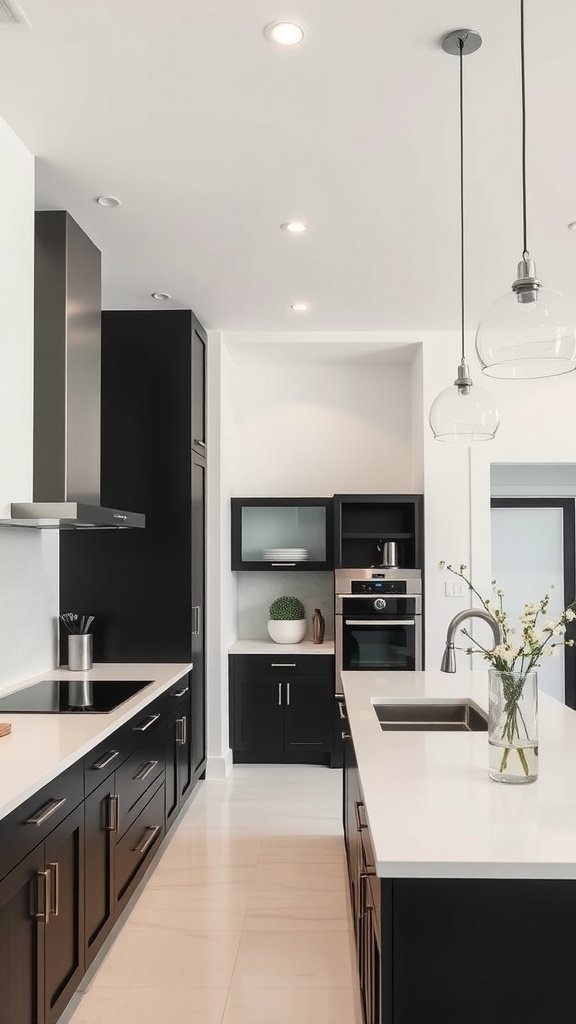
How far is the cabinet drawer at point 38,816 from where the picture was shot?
6.42 ft

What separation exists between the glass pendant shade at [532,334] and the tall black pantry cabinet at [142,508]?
2964mm

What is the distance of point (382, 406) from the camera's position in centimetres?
601

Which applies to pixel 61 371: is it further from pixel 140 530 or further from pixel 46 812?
pixel 140 530

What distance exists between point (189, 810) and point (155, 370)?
2.48 meters

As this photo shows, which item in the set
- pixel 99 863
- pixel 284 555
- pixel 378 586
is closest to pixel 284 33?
pixel 99 863

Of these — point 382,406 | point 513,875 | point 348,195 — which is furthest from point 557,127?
point 382,406

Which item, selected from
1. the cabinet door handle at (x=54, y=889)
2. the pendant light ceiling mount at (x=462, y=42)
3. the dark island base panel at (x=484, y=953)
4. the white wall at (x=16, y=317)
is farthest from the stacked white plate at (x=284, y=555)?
the dark island base panel at (x=484, y=953)

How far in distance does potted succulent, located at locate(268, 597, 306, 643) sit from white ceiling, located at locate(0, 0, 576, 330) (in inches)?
91.7

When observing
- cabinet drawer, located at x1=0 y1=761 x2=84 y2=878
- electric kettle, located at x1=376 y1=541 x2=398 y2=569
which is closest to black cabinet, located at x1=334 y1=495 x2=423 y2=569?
electric kettle, located at x1=376 y1=541 x2=398 y2=569

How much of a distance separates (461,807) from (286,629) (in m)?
3.82

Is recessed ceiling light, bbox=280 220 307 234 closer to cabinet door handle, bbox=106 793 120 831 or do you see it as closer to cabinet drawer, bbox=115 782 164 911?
cabinet door handle, bbox=106 793 120 831

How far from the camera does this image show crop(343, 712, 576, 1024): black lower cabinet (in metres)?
1.57

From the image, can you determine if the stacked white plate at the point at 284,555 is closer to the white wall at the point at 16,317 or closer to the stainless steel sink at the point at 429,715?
the stainless steel sink at the point at 429,715

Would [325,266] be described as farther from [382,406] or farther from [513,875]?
[513,875]
